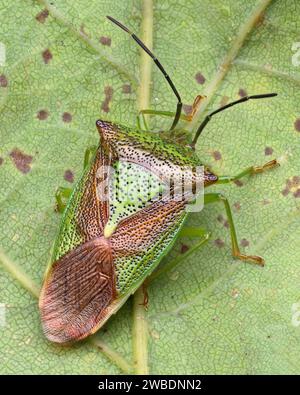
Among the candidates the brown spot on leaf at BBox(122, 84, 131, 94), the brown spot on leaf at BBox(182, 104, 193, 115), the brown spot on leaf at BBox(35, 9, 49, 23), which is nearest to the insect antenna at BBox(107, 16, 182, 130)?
the brown spot on leaf at BBox(182, 104, 193, 115)

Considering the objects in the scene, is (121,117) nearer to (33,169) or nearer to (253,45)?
(33,169)

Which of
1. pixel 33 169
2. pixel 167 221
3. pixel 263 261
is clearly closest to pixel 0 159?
pixel 33 169

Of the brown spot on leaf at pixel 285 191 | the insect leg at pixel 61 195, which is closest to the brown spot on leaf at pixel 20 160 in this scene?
the insect leg at pixel 61 195

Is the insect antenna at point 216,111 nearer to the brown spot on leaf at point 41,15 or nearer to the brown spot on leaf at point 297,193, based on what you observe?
the brown spot on leaf at point 297,193

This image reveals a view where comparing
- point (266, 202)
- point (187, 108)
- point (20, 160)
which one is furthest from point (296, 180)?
point (20, 160)

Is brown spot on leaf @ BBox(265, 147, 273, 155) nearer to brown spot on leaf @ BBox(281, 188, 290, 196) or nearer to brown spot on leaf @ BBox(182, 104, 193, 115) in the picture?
brown spot on leaf @ BBox(281, 188, 290, 196)

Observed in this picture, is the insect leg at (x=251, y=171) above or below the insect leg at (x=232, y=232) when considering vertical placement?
above

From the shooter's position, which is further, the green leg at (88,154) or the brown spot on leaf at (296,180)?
the brown spot on leaf at (296,180)

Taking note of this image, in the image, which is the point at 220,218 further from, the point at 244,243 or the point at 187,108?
the point at 187,108
